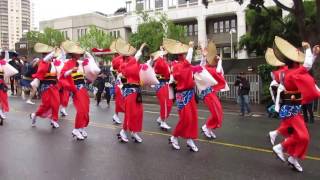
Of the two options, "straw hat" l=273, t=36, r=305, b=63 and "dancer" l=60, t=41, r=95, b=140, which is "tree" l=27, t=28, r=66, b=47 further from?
"straw hat" l=273, t=36, r=305, b=63

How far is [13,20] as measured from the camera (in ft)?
271

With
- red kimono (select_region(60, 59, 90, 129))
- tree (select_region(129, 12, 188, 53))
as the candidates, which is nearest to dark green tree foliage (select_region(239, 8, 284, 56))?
red kimono (select_region(60, 59, 90, 129))

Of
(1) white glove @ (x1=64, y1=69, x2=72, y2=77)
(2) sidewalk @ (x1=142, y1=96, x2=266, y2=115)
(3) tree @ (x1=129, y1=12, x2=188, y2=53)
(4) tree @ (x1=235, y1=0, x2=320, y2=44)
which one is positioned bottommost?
(2) sidewalk @ (x1=142, y1=96, x2=266, y2=115)

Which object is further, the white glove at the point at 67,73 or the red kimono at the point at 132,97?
the white glove at the point at 67,73

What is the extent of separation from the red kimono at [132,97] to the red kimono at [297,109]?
3.42 metres

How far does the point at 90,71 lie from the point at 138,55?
1253mm

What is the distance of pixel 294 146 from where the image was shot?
28.1 feet

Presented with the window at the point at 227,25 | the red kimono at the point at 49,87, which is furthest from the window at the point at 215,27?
the red kimono at the point at 49,87

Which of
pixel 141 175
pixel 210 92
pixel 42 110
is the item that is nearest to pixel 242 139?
pixel 210 92

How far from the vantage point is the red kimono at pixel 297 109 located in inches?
331

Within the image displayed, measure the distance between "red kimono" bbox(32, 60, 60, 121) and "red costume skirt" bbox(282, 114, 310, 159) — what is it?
7015 mm

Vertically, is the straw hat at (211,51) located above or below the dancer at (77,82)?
above

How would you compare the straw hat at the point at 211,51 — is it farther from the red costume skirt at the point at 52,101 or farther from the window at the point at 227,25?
the window at the point at 227,25

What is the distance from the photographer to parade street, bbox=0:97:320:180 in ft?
27.3
